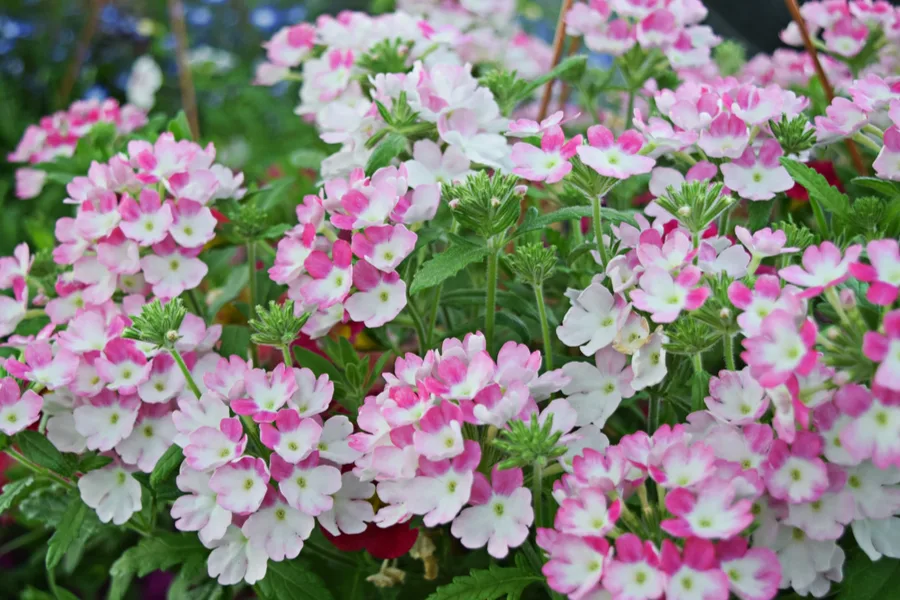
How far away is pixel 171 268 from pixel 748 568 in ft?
2.00

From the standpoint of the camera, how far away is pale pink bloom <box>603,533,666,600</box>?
57 centimetres

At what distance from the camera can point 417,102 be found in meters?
0.85

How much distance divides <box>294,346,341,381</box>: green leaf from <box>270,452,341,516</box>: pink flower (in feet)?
0.52

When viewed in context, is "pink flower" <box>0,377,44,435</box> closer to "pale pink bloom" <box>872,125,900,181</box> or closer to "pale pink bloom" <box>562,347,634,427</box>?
"pale pink bloom" <box>562,347,634,427</box>

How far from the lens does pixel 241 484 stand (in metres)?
0.71

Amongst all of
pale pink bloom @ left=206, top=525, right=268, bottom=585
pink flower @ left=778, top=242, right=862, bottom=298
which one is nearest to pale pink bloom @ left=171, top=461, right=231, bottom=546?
pale pink bloom @ left=206, top=525, right=268, bottom=585

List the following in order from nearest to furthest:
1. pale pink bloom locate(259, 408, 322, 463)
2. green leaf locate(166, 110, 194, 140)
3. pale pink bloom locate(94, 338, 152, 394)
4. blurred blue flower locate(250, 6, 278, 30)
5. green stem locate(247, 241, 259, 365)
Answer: pale pink bloom locate(259, 408, 322, 463) → pale pink bloom locate(94, 338, 152, 394) → green stem locate(247, 241, 259, 365) → green leaf locate(166, 110, 194, 140) → blurred blue flower locate(250, 6, 278, 30)

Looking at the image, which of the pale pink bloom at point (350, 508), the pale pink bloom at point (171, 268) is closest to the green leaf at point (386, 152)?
the pale pink bloom at point (171, 268)

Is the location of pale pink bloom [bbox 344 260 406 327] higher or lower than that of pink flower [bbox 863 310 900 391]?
lower

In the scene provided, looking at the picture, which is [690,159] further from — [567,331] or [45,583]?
[45,583]

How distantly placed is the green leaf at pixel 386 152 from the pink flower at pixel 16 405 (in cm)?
38

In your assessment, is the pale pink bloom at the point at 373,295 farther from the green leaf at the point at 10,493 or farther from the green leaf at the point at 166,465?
the green leaf at the point at 10,493

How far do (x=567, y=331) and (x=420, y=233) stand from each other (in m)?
0.17

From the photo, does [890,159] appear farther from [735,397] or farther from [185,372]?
[185,372]
